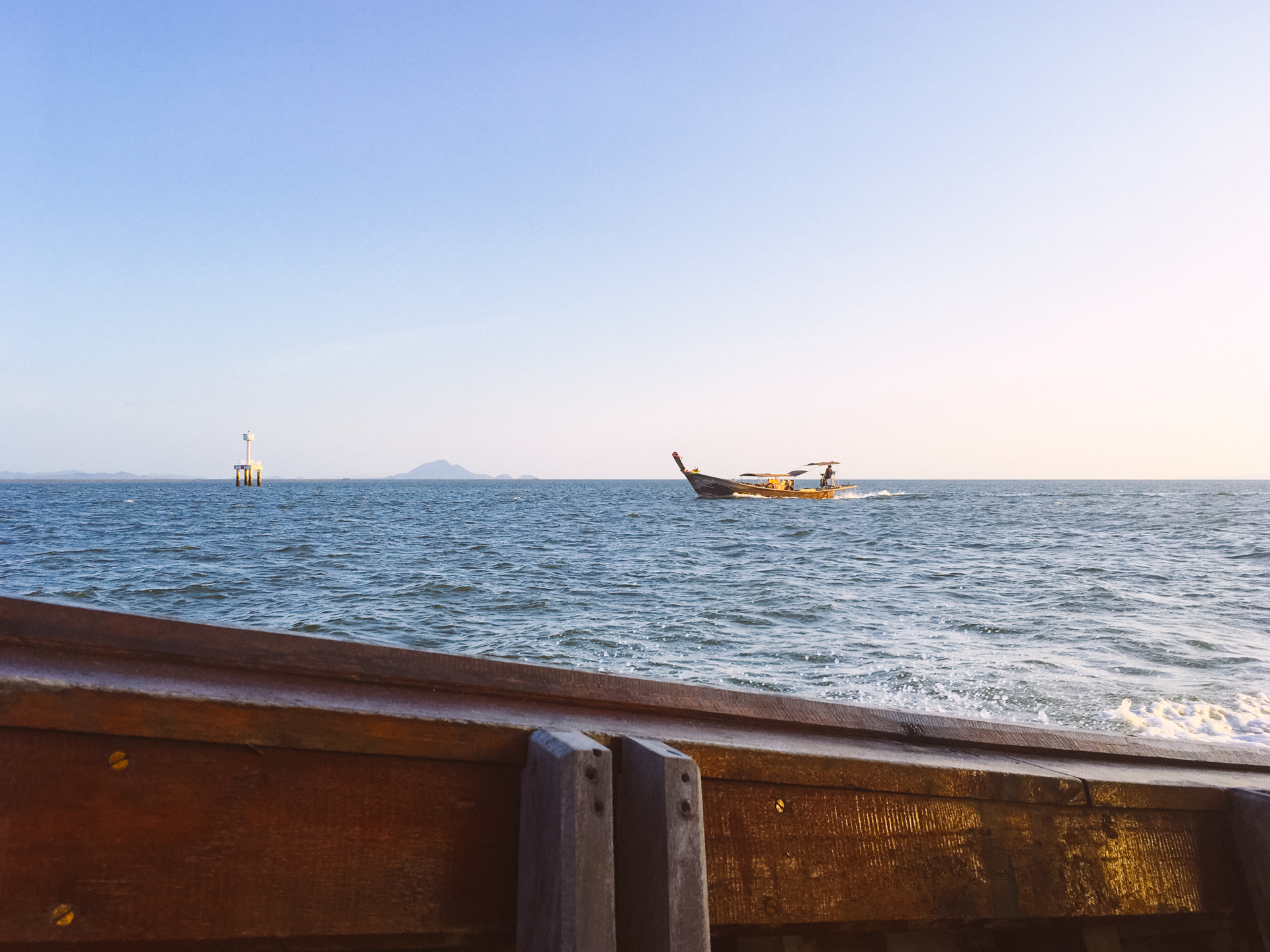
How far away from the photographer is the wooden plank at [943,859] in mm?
1384

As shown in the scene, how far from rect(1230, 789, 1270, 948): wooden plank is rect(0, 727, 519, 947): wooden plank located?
61.1 inches

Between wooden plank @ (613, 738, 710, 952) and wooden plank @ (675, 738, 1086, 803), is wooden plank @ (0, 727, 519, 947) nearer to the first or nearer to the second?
wooden plank @ (613, 738, 710, 952)

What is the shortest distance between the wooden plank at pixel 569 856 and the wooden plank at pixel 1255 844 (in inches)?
56.4

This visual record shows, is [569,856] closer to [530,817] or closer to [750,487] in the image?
[530,817]

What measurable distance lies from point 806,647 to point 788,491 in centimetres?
4821

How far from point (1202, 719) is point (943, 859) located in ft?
20.1

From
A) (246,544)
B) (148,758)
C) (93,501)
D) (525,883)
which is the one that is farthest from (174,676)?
(93,501)

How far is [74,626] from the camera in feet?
4.59

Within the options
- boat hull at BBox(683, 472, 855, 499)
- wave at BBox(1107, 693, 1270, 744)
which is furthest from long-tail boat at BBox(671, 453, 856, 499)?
wave at BBox(1107, 693, 1270, 744)

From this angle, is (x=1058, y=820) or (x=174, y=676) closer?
(x=174, y=676)

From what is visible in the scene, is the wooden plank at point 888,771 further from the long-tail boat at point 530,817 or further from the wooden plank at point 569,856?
the wooden plank at point 569,856

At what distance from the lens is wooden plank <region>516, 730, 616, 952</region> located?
1101mm

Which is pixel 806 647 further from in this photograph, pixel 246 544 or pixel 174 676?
pixel 246 544

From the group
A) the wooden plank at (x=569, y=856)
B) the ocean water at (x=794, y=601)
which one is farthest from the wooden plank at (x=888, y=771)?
the ocean water at (x=794, y=601)
